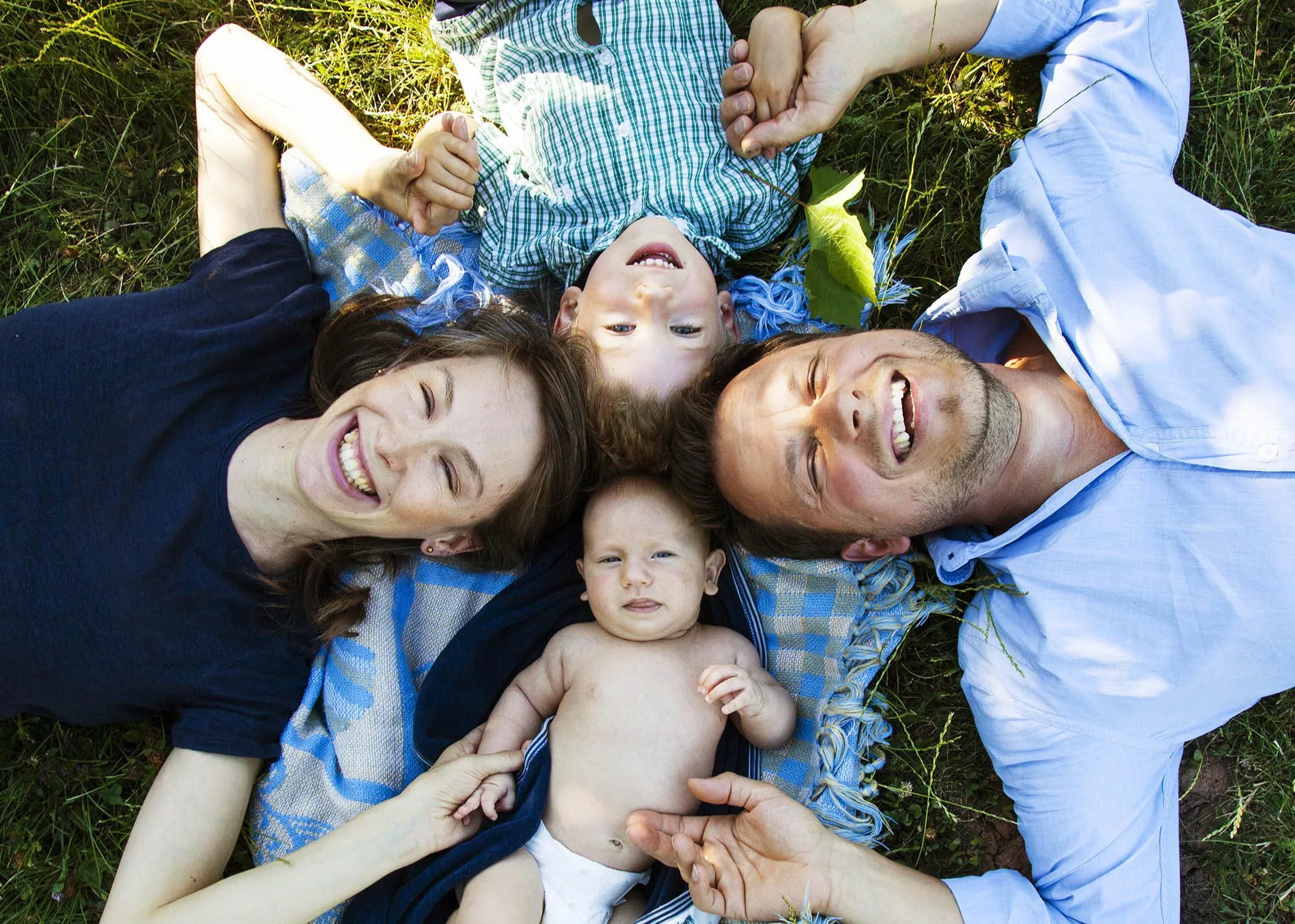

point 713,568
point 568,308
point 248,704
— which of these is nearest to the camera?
point 248,704

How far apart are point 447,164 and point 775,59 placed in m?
1.21

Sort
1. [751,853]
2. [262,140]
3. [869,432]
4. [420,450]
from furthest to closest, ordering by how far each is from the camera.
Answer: [262,140]
[751,853]
[420,450]
[869,432]

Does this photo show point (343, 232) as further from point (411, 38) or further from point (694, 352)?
point (694, 352)

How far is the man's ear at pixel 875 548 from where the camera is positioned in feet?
10.0

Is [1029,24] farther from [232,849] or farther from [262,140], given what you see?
[232,849]

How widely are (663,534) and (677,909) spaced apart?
4.08 feet

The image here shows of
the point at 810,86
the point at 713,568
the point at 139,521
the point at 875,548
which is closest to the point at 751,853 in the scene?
the point at 713,568

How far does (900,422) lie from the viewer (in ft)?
8.64

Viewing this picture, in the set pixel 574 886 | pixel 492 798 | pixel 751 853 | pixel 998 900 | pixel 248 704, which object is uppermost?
pixel 248 704

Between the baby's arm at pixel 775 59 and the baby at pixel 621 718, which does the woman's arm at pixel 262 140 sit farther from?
the baby at pixel 621 718

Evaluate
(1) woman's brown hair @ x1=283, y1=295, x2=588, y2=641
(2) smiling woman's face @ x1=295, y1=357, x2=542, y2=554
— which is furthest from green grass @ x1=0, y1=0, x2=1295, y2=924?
(2) smiling woman's face @ x1=295, y1=357, x2=542, y2=554

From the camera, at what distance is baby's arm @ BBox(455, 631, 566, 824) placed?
309 cm

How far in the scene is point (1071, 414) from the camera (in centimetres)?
293

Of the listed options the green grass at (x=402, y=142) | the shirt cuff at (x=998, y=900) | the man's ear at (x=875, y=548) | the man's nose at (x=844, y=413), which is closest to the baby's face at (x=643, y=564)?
the man's ear at (x=875, y=548)
